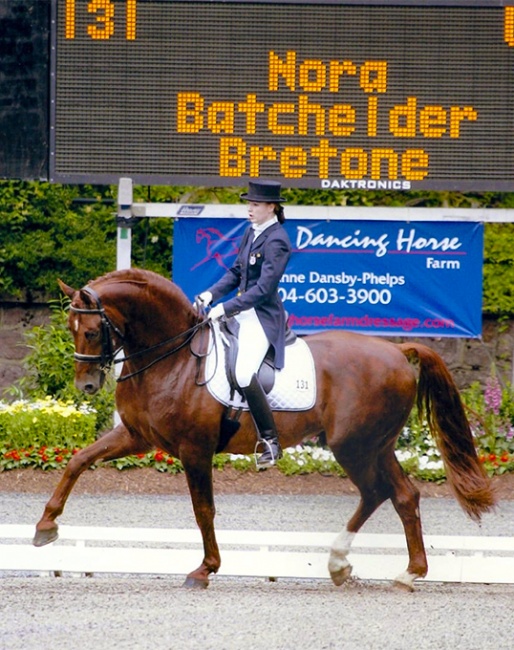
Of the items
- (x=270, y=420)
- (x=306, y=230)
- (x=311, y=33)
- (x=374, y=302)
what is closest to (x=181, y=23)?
(x=311, y=33)

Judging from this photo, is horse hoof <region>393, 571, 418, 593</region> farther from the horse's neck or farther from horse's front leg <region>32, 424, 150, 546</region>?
the horse's neck

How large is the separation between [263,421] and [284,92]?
4253 mm

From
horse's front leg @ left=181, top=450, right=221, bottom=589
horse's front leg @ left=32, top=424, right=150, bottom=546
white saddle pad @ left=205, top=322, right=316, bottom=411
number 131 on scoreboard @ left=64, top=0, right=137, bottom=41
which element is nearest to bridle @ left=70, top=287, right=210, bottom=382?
white saddle pad @ left=205, top=322, right=316, bottom=411

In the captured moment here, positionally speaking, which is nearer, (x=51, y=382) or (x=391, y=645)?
(x=391, y=645)

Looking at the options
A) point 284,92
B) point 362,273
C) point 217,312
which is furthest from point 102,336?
point 362,273

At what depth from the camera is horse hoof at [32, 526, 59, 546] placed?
7570 mm

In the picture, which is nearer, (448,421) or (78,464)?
(78,464)

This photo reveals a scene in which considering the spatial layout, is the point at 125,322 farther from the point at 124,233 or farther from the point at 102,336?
the point at 124,233

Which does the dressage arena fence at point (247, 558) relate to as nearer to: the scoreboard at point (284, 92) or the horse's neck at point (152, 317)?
the horse's neck at point (152, 317)

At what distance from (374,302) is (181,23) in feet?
10.6

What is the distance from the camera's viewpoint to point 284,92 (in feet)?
37.2

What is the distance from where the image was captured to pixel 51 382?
44.0 feet

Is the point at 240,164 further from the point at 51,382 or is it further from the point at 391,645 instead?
the point at 391,645

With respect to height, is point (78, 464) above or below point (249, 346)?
below
